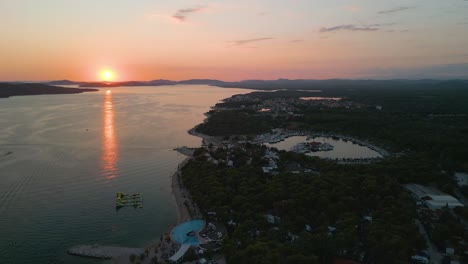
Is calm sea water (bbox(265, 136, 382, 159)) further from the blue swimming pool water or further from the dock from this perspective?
the dock

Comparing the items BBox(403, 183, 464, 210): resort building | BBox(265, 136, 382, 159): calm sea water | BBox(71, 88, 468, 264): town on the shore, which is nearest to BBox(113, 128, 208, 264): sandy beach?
BBox(71, 88, 468, 264): town on the shore

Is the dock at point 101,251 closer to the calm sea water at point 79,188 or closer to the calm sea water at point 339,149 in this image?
the calm sea water at point 79,188

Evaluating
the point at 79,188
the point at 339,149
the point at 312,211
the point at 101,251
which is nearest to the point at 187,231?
the point at 101,251

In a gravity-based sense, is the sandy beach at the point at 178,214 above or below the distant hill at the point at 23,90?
below

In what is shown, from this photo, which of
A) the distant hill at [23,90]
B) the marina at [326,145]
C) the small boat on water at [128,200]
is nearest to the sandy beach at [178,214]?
the small boat on water at [128,200]

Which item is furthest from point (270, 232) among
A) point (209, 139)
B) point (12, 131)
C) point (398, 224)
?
point (12, 131)

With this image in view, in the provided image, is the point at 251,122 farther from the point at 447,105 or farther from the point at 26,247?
the point at 447,105

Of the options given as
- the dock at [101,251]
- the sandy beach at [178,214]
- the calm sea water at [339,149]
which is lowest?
the dock at [101,251]

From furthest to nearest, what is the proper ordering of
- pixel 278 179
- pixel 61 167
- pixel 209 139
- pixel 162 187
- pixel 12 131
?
pixel 12 131 → pixel 209 139 → pixel 61 167 → pixel 162 187 → pixel 278 179
